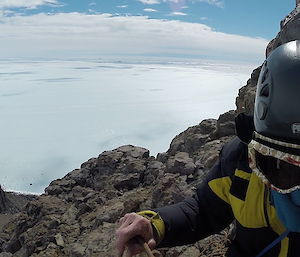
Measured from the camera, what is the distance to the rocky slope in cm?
517

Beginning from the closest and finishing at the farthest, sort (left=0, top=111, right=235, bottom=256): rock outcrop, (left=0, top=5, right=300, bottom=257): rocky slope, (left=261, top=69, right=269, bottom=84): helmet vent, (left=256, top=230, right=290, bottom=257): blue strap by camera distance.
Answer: (left=256, top=230, right=290, bottom=257): blue strap → (left=261, top=69, right=269, bottom=84): helmet vent → (left=0, top=5, right=300, bottom=257): rocky slope → (left=0, top=111, right=235, bottom=256): rock outcrop

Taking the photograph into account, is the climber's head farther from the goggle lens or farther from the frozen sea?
the frozen sea

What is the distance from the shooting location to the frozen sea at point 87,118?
148ft

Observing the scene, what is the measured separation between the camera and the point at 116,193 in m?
8.35

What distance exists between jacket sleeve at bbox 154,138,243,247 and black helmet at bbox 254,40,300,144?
0.27 metres

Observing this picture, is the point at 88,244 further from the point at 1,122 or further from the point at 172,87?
the point at 172,87

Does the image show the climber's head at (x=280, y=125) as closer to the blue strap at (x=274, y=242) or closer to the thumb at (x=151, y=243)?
the blue strap at (x=274, y=242)

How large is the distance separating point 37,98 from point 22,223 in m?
80.8

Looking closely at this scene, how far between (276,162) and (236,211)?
330 mm

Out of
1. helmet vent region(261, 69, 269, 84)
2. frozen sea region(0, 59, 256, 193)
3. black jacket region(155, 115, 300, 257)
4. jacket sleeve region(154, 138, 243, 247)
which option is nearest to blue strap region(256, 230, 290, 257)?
black jacket region(155, 115, 300, 257)

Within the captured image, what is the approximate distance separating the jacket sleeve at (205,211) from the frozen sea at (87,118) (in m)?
39.6

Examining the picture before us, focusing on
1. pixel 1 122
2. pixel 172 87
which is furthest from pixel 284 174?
pixel 172 87

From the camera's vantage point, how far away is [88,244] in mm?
5453

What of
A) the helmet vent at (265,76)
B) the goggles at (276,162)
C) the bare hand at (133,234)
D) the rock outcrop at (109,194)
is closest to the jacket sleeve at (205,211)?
the bare hand at (133,234)
